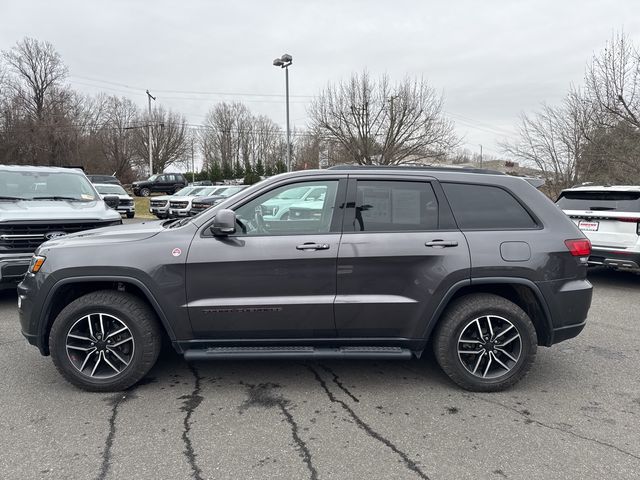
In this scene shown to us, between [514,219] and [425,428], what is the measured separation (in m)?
1.79

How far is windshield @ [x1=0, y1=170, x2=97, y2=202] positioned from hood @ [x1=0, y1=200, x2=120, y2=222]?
262mm

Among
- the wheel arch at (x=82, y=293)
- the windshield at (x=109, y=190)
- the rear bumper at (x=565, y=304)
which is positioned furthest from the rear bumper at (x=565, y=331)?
the windshield at (x=109, y=190)

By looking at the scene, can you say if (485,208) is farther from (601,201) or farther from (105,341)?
(601,201)

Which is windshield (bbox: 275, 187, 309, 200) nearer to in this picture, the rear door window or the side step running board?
the rear door window

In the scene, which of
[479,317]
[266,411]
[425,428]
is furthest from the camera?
[479,317]

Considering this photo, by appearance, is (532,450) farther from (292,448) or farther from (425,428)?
(292,448)

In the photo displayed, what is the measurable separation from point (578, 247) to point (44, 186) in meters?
7.35

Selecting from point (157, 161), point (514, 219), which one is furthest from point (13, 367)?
point (157, 161)

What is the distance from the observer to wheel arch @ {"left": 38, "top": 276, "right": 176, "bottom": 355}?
3453mm

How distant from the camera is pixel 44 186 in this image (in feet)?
23.3

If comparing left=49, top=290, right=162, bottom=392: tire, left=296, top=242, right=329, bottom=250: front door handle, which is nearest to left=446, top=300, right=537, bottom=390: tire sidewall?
left=296, top=242, right=329, bottom=250: front door handle

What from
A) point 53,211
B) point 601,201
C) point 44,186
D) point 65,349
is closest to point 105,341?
point 65,349

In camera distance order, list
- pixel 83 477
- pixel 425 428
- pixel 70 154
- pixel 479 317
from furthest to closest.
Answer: pixel 70 154
pixel 479 317
pixel 425 428
pixel 83 477

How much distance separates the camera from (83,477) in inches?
100
